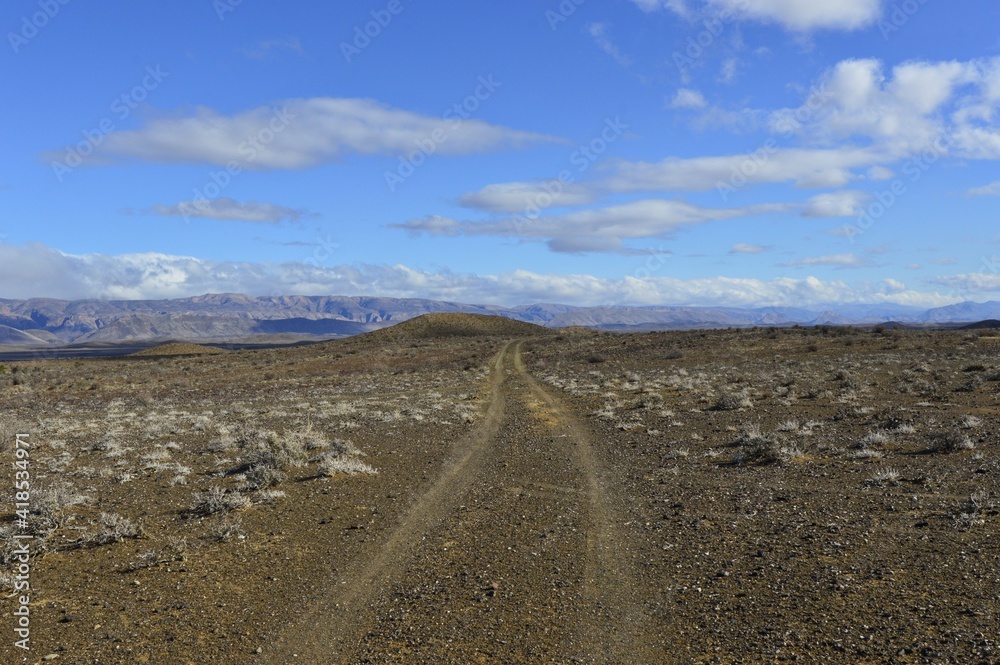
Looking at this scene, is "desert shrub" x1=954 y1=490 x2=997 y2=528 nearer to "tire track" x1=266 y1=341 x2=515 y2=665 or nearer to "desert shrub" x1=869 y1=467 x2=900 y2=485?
"desert shrub" x1=869 y1=467 x2=900 y2=485

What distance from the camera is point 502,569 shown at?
9336mm

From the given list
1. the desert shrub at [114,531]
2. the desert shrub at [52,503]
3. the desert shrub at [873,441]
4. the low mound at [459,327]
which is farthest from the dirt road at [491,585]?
the low mound at [459,327]

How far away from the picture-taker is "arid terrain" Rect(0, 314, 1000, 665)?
7289 mm

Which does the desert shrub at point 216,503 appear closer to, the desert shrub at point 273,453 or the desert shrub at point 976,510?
the desert shrub at point 273,453

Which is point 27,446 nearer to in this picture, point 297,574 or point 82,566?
point 82,566

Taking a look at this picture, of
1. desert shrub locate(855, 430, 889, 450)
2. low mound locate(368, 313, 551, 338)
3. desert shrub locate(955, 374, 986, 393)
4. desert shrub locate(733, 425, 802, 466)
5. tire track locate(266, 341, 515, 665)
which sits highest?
low mound locate(368, 313, 551, 338)

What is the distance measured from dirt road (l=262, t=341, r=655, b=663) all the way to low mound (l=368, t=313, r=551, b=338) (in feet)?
322

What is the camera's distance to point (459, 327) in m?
119

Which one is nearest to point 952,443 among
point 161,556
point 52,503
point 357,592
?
point 357,592

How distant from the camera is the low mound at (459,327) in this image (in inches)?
4508

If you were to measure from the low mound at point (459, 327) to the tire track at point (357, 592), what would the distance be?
322 feet

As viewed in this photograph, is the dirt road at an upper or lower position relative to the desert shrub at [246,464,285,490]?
lower

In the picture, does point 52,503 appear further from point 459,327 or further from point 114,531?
point 459,327

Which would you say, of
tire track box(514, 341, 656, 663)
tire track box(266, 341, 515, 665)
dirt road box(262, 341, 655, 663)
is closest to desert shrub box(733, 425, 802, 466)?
dirt road box(262, 341, 655, 663)
